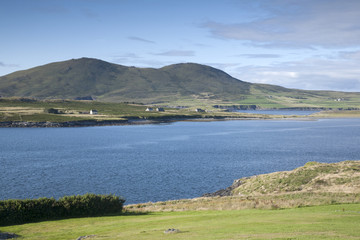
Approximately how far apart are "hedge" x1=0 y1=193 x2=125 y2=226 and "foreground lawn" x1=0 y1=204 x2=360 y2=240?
5.87 feet

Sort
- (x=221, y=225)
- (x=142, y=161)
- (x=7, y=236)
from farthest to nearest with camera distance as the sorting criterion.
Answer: (x=142, y=161), (x=7, y=236), (x=221, y=225)

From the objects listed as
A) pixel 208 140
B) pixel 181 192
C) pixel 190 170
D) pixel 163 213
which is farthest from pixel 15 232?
pixel 208 140

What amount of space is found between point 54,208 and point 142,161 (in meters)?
59.0

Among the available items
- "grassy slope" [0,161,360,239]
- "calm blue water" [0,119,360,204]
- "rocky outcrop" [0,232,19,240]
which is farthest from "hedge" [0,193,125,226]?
"calm blue water" [0,119,360,204]

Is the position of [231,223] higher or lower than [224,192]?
higher

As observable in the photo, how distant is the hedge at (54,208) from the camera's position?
31891 mm

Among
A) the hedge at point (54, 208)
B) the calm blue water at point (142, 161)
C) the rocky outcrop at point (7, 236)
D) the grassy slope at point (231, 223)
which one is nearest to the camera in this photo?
the grassy slope at point (231, 223)

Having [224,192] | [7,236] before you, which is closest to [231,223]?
[7,236]

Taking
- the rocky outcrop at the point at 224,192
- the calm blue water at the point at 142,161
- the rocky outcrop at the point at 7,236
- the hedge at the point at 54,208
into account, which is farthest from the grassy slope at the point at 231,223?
the calm blue water at the point at 142,161

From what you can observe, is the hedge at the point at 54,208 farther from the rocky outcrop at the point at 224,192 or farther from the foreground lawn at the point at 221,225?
the rocky outcrop at the point at 224,192

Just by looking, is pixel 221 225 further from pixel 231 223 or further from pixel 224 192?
pixel 224 192

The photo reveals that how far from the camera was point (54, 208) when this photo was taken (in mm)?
33875

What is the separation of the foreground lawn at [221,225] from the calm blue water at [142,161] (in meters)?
25.0

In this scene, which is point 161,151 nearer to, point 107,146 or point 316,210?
point 107,146
